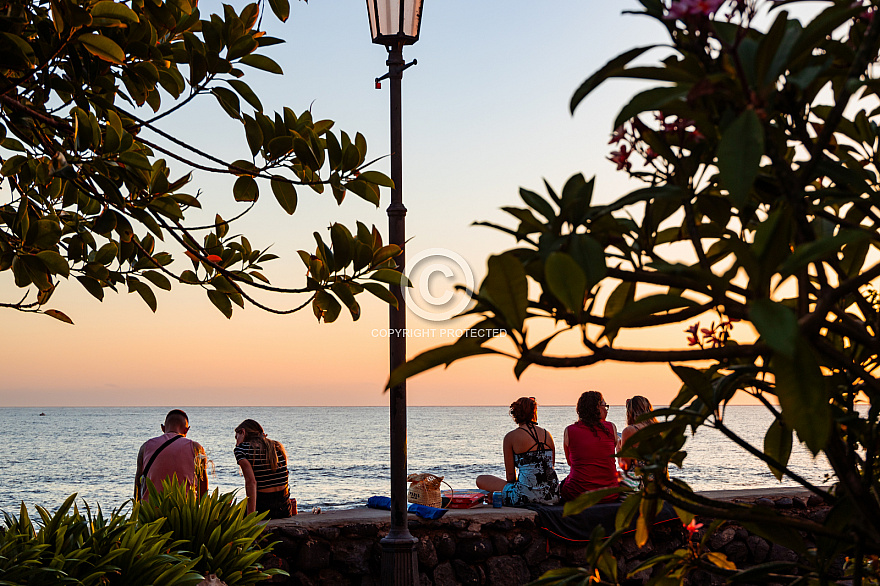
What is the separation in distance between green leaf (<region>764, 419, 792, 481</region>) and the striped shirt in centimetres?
491

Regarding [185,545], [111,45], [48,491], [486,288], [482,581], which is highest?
[111,45]

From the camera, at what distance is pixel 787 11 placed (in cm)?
64

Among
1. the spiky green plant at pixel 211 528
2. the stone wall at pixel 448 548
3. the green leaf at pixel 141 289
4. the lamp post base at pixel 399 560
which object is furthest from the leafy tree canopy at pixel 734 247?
the stone wall at pixel 448 548

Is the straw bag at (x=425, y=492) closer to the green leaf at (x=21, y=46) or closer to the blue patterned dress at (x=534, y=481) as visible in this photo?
the blue patterned dress at (x=534, y=481)

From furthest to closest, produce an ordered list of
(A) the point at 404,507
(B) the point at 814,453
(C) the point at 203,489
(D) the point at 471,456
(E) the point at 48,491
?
(D) the point at 471,456 < (E) the point at 48,491 < (C) the point at 203,489 < (A) the point at 404,507 < (B) the point at 814,453

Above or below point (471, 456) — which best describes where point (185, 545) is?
above

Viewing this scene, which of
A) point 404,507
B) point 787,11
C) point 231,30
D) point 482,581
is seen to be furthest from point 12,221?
point 482,581

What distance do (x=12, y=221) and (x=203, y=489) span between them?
3229 millimetres

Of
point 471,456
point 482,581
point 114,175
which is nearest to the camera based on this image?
point 114,175

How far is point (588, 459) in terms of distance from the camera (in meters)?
5.86

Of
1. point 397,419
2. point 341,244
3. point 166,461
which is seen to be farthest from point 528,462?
point 341,244

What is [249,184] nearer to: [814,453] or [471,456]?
[814,453]

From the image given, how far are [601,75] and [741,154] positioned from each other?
0.21 meters

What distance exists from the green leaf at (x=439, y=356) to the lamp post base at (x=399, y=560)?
3868 mm
